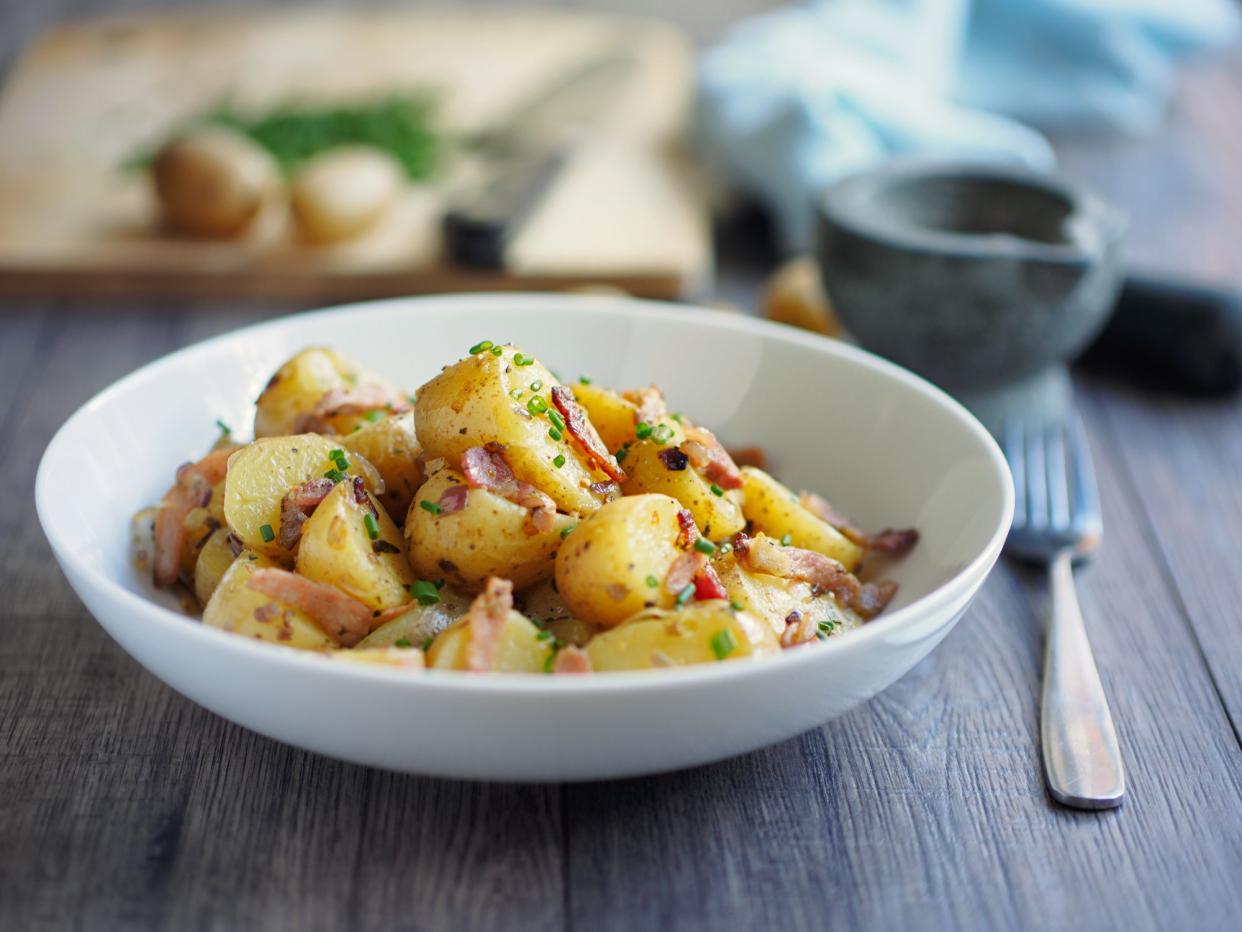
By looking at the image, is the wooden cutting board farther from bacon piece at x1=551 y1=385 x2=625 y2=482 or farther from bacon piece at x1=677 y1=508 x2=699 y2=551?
bacon piece at x1=677 y1=508 x2=699 y2=551

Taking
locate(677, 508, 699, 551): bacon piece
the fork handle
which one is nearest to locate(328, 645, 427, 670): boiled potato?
locate(677, 508, 699, 551): bacon piece

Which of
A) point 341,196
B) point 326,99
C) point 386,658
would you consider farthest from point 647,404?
point 326,99

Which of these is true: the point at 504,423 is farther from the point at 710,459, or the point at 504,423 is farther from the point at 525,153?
the point at 525,153

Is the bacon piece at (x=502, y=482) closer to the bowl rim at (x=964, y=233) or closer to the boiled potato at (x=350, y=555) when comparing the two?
the boiled potato at (x=350, y=555)

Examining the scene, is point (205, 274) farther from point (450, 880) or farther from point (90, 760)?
point (450, 880)

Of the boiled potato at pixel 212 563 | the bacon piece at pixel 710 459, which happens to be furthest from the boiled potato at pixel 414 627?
the bacon piece at pixel 710 459

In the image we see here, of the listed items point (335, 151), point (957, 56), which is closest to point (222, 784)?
point (335, 151)
